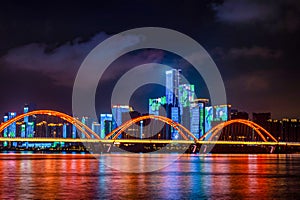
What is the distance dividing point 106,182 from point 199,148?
87.3 metres

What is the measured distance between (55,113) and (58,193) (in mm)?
62350

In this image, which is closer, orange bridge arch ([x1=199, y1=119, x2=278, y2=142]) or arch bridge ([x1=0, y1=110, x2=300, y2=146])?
arch bridge ([x1=0, y1=110, x2=300, y2=146])

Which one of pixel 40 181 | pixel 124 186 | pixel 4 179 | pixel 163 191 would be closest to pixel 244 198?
pixel 163 191

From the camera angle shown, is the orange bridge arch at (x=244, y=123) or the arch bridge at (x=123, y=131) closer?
the arch bridge at (x=123, y=131)

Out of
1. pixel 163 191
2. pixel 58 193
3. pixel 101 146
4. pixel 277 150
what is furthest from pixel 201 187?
pixel 277 150

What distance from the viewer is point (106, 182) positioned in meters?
32.9

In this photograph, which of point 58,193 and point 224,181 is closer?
point 58,193

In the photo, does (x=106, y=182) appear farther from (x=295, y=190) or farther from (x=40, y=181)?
(x=295, y=190)

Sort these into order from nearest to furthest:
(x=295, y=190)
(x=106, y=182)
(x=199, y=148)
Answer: (x=295, y=190) < (x=106, y=182) < (x=199, y=148)

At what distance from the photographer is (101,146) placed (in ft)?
341

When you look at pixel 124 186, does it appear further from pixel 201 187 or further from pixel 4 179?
pixel 4 179

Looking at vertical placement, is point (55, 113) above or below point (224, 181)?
above

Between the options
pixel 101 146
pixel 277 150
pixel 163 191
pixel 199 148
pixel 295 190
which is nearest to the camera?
pixel 163 191

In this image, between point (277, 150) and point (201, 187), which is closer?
point (201, 187)
